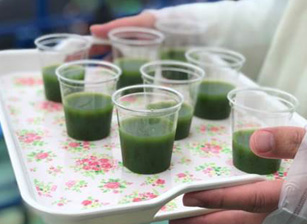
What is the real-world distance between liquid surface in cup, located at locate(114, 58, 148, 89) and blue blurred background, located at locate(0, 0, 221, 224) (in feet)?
0.49

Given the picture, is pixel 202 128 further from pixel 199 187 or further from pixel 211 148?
pixel 199 187

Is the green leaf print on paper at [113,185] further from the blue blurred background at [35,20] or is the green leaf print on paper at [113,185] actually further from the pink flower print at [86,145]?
the blue blurred background at [35,20]

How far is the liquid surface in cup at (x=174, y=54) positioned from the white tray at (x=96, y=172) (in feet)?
0.86

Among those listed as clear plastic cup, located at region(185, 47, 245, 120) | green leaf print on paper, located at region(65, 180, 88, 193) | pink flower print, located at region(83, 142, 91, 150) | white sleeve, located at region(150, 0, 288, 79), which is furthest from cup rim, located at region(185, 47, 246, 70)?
green leaf print on paper, located at region(65, 180, 88, 193)

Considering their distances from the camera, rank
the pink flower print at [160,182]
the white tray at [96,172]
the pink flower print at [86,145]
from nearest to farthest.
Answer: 1. the white tray at [96,172]
2. the pink flower print at [160,182]
3. the pink flower print at [86,145]

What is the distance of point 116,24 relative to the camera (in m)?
1.27

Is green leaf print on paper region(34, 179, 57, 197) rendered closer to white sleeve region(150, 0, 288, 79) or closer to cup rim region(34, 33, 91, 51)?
cup rim region(34, 33, 91, 51)

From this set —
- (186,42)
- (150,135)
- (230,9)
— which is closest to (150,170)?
(150,135)

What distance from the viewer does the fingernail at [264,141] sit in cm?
77

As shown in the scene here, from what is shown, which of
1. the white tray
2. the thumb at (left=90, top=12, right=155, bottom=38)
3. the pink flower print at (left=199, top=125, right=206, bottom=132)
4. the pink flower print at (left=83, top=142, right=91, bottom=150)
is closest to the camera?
the white tray

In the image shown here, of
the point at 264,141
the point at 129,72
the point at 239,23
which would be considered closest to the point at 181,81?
the point at 129,72

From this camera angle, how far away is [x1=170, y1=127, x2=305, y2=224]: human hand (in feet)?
2.48

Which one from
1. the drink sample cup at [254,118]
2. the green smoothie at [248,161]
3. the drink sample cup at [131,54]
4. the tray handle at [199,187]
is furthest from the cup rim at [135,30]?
the tray handle at [199,187]

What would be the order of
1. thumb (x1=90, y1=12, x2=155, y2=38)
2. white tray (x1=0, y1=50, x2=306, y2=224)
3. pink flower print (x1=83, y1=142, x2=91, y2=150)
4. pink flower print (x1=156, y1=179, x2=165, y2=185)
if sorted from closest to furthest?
1. white tray (x1=0, y1=50, x2=306, y2=224)
2. pink flower print (x1=156, y1=179, x2=165, y2=185)
3. pink flower print (x1=83, y1=142, x2=91, y2=150)
4. thumb (x1=90, y1=12, x2=155, y2=38)
